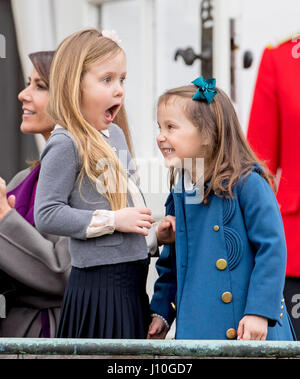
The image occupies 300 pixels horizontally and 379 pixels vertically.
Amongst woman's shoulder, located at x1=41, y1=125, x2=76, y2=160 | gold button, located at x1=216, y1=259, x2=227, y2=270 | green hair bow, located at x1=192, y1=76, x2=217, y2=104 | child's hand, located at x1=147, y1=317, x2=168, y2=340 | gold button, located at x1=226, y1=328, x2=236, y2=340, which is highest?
green hair bow, located at x1=192, y1=76, x2=217, y2=104

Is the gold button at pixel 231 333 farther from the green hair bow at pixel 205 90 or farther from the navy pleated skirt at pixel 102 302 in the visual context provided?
the green hair bow at pixel 205 90

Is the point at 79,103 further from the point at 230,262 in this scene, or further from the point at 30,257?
the point at 230,262

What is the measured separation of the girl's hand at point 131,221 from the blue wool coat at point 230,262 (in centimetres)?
12

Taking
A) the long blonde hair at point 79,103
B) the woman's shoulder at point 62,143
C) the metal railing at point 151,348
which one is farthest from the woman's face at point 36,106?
the metal railing at point 151,348

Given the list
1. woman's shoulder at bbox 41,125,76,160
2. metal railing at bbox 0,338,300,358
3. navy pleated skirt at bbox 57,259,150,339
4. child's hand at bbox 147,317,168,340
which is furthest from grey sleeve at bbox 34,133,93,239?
metal railing at bbox 0,338,300,358

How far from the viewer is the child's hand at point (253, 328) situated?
1453mm

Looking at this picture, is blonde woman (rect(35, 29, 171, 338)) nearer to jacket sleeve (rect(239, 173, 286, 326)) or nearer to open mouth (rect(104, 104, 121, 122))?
open mouth (rect(104, 104, 121, 122))

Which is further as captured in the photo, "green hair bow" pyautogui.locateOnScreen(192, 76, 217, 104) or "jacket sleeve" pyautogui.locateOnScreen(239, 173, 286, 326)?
"green hair bow" pyautogui.locateOnScreen(192, 76, 217, 104)

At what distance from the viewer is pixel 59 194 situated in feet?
5.00

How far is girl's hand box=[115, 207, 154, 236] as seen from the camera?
1515 millimetres

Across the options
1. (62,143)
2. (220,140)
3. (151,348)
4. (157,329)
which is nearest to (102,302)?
(157,329)

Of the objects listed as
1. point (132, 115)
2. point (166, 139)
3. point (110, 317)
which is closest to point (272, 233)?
point (166, 139)

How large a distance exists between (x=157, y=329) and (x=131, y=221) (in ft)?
1.11

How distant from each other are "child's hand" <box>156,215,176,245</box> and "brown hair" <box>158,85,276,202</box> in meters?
0.14
